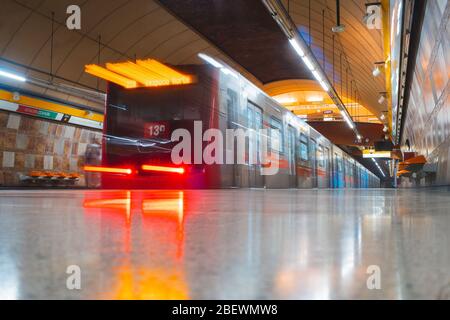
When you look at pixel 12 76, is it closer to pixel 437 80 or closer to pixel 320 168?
pixel 320 168

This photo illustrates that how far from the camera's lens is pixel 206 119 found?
7.02 metres

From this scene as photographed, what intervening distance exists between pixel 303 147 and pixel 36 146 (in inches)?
375

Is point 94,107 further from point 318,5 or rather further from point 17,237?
point 17,237

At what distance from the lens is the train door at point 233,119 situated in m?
7.35

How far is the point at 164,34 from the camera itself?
16203mm

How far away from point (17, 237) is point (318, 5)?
46.4ft

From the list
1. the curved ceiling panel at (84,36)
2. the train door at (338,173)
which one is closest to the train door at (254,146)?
the curved ceiling panel at (84,36)

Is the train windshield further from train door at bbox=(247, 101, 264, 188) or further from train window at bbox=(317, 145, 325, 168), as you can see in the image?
train window at bbox=(317, 145, 325, 168)

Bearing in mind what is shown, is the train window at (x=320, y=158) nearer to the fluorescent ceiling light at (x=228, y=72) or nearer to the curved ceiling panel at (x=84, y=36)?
the fluorescent ceiling light at (x=228, y=72)

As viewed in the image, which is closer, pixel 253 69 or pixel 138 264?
pixel 138 264

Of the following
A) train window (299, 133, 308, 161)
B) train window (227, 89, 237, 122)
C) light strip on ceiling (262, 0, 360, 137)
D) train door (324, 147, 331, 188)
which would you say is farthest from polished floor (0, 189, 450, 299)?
train door (324, 147, 331, 188)

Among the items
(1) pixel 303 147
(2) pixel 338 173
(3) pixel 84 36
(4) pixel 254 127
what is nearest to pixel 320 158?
Answer: (1) pixel 303 147

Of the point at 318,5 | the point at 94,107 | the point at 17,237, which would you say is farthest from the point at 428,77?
the point at 94,107
